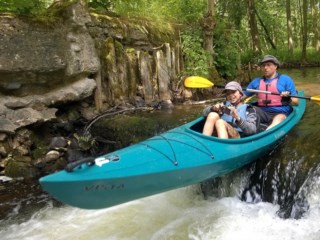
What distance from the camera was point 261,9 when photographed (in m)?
21.1

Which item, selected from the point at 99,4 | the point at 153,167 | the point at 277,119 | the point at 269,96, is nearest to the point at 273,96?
the point at 269,96

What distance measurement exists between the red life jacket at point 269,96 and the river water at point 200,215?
18.8 inches

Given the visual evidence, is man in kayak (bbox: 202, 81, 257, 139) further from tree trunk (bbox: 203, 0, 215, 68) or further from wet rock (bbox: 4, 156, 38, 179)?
tree trunk (bbox: 203, 0, 215, 68)

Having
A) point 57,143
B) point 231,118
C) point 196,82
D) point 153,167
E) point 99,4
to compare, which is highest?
point 99,4

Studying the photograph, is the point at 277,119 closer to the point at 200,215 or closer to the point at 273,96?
the point at 273,96

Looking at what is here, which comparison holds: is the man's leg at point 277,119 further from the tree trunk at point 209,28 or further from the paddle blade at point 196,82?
the tree trunk at point 209,28

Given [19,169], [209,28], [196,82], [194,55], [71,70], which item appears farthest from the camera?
[209,28]

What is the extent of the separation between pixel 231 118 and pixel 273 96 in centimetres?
104

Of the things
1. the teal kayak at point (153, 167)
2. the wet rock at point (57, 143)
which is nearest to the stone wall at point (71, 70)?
the wet rock at point (57, 143)

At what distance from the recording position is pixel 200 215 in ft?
14.9

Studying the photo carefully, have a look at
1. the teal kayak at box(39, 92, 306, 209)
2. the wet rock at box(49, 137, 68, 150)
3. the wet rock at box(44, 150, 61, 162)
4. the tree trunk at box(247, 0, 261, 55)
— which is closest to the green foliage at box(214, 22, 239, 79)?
the wet rock at box(49, 137, 68, 150)

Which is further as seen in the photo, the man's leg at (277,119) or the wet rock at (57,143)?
the wet rock at (57,143)

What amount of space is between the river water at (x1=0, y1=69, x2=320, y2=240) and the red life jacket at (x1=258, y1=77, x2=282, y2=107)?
18.8 inches

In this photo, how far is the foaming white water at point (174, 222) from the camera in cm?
401
